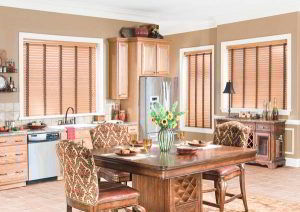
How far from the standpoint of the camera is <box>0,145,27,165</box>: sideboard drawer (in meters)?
6.21

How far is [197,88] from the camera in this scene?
31.9 ft

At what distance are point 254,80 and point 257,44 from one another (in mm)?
682

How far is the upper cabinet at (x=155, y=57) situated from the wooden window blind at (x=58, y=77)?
90 cm

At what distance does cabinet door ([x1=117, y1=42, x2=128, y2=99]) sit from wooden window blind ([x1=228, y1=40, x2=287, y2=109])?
7.06ft

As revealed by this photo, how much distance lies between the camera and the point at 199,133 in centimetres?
966

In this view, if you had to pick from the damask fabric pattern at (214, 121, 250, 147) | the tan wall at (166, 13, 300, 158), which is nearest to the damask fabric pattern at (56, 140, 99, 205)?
the damask fabric pattern at (214, 121, 250, 147)

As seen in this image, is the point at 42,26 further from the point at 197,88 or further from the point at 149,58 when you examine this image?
the point at 197,88

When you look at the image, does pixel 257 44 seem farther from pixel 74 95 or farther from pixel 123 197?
pixel 123 197

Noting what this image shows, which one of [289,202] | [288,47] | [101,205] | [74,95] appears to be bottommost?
[289,202]

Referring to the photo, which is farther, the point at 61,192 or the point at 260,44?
the point at 260,44

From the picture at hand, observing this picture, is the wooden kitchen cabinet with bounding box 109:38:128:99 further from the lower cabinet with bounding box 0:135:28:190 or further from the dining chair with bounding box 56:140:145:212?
the dining chair with bounding box 56:140:145:212

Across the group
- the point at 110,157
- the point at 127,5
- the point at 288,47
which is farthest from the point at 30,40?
the point at 288,47

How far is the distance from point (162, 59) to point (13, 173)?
349 centimetres

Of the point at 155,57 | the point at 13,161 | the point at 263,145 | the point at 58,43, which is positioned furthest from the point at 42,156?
the point at 263,145
